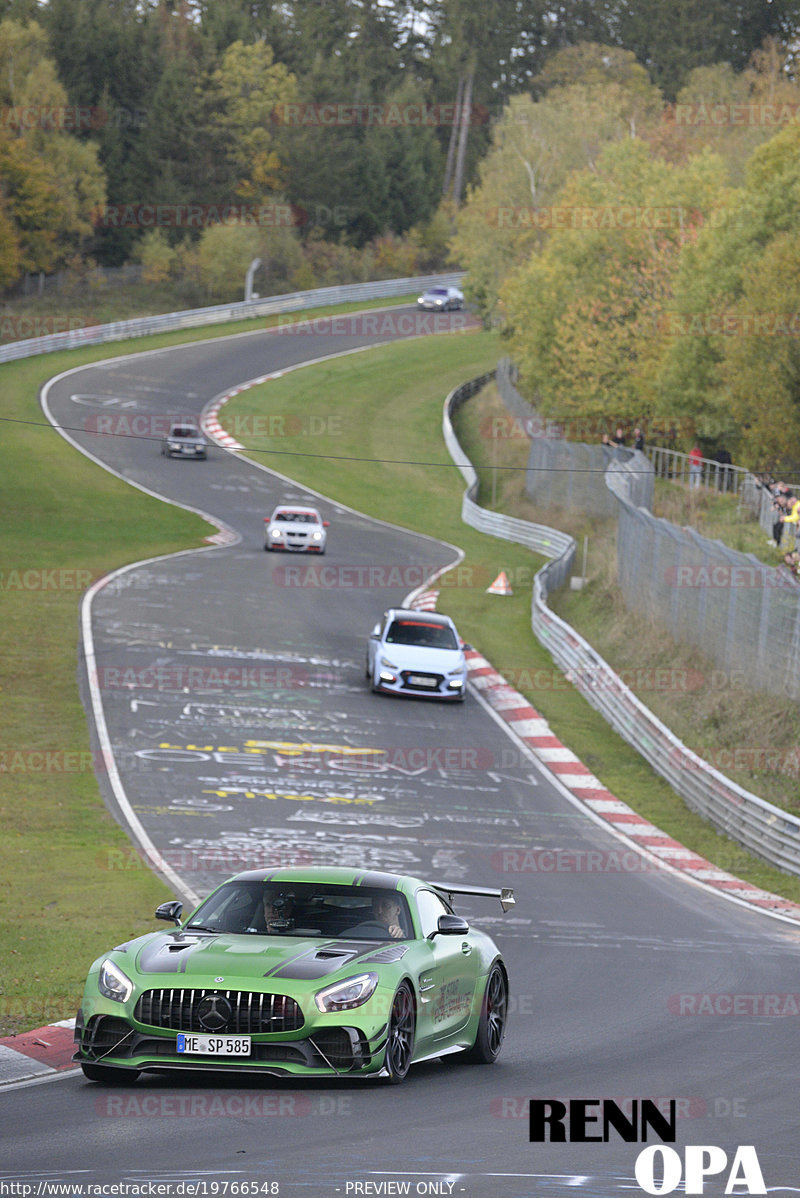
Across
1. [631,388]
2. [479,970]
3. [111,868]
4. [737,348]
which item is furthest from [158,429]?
[479,970]

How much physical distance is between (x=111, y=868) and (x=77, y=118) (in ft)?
299

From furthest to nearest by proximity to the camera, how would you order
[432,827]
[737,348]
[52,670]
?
[737,348], [52,670], [432,827]

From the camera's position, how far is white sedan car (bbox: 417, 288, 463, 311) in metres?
97.1

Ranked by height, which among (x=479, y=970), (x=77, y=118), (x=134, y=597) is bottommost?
(x=134, y=597)

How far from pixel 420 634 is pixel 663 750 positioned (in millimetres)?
6132

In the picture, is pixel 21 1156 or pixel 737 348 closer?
pixel 21 1156

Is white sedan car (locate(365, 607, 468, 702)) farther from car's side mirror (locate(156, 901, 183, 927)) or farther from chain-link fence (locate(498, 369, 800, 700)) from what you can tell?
car's side mirror (locate(156, 901, 183, 927))

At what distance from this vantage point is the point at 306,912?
31.5ft

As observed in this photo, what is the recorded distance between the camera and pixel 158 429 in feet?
197

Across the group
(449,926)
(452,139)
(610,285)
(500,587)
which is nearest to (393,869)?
(449,926)

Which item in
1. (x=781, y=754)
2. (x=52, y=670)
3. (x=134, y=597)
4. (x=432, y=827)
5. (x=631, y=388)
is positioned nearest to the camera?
(x=432, y=827)

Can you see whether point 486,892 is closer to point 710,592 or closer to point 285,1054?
point 285,1054

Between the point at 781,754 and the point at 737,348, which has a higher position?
the point at 737,348

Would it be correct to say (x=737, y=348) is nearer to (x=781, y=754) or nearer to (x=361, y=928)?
(x=781, y=754)
